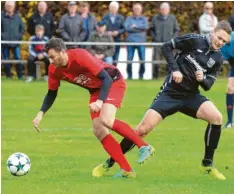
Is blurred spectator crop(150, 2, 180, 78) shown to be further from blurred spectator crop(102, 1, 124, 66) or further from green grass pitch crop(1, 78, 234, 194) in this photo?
green grass pitch crop(1, 78, 234, 194)

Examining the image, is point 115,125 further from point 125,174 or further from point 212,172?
point 212,172

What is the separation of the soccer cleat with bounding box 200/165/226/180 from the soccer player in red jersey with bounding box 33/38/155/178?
928mm

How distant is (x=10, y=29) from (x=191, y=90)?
13.8m

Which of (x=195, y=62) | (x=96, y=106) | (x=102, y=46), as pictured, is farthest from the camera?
(x=102, y=46)

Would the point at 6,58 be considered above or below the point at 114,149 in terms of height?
below

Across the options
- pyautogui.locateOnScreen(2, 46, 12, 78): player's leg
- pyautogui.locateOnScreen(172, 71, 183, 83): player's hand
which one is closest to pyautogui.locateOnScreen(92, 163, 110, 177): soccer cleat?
pyautogui.locateOnScreen(172, 71, 183, 83): player's hand

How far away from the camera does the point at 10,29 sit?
2403 cm

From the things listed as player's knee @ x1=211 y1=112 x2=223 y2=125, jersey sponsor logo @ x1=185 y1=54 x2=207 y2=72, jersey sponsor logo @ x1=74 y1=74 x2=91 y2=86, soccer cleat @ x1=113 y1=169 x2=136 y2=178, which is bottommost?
soccer cleat @ x1=113 y1=169 x2=136 y2=178

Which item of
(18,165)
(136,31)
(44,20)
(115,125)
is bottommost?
(136,31)

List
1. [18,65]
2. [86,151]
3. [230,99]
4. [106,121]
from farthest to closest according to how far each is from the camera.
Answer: [18,65] < [230,99] < [86,151] < [106,121]

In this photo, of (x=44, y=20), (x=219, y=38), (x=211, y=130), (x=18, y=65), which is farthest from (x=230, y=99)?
(x=18, y=65)

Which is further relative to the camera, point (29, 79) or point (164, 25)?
point (164, 25)

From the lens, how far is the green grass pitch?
982 centimetres

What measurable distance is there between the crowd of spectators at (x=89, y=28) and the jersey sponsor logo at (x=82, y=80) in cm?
1311
